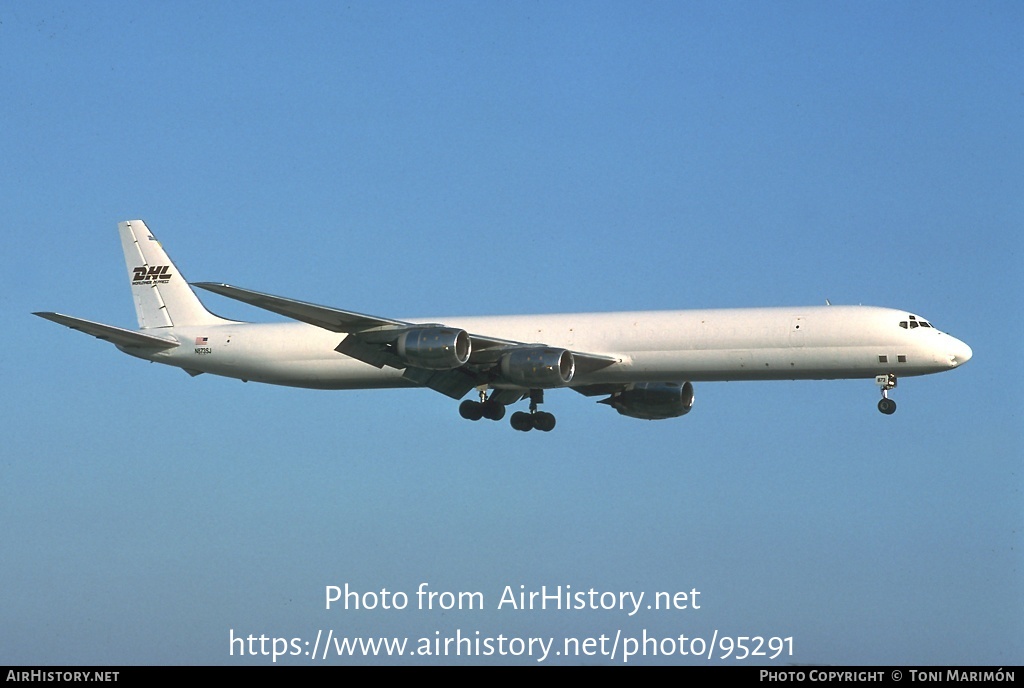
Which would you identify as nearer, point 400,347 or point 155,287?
point 400,347

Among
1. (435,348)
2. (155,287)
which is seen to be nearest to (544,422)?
(435,348)

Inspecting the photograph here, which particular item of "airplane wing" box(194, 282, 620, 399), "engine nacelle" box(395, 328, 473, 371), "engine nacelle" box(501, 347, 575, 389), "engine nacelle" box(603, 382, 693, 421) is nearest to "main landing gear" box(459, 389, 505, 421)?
"airplane wing" box(194, 282, 620, 399)

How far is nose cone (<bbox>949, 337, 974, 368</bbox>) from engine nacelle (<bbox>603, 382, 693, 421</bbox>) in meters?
12.8

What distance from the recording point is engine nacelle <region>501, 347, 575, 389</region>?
56.5m

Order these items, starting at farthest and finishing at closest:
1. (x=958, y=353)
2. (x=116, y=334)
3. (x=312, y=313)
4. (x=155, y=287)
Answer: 1. (x=155, y=287)
2. (x=116, y=334)
3. (x=312, y=313)
4. (x=958, y=353)

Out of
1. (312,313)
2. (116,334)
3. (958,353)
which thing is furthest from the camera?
(116,334)

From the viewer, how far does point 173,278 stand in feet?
226

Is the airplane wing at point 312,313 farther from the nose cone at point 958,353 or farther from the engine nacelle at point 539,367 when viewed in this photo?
the nose cone at point 958,353

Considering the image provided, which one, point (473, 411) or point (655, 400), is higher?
point (655, 400)

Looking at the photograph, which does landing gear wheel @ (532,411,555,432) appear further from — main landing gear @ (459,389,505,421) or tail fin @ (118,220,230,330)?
tail fin @ (118,220,230,330)

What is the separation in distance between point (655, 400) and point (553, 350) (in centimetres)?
905

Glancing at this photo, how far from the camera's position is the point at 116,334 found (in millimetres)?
63406

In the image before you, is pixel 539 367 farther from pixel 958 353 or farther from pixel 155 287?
pixel 155 287
